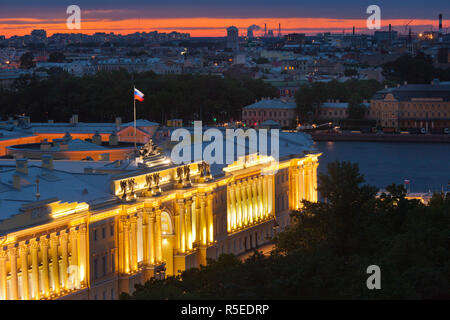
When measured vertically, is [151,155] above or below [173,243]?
above

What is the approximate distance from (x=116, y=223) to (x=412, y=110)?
5782cm

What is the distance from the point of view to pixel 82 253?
77.6 feet

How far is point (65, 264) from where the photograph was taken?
2300 centimetres

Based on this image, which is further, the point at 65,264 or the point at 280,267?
the point at 65,264

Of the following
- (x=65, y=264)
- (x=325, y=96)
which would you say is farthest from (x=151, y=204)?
(x=325, y=96)

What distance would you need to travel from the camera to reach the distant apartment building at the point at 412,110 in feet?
263

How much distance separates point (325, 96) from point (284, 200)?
154 feet

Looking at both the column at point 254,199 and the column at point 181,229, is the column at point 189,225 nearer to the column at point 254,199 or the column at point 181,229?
the column at point 181,229

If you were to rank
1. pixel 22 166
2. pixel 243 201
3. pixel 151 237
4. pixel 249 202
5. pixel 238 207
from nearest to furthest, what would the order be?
1. pixel 22 166
2. pixel 151 237
3. pixel 238 207
4. pixel 243 201
5. pixel 249 202

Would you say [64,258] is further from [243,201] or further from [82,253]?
[243,201]

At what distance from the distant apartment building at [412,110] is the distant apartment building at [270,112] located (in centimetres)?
560

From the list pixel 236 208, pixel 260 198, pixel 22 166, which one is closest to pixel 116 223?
A: pixel 22 166

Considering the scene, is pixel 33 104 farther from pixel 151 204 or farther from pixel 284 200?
pixel 151 204
